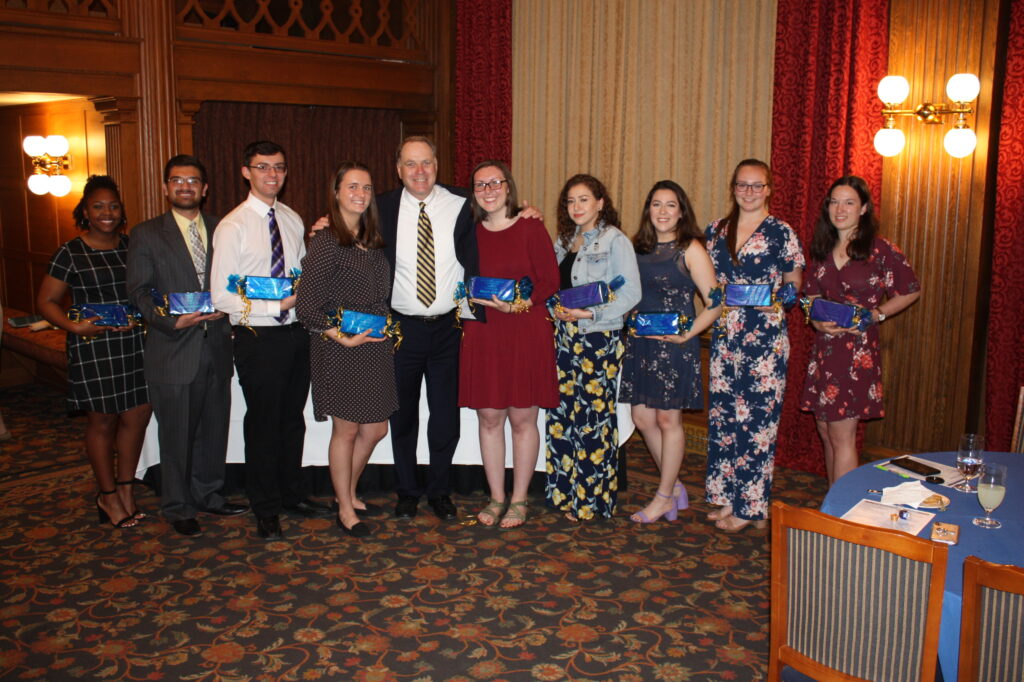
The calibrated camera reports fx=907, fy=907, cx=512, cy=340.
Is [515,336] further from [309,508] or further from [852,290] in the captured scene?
[852,290]

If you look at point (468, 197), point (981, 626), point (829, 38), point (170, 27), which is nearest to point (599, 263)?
point (468, 197)

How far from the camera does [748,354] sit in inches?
168

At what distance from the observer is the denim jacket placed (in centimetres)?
416

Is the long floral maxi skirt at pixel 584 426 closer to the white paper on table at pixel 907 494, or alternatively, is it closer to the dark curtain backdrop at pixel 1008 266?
the white paper on table at pixel 907 494

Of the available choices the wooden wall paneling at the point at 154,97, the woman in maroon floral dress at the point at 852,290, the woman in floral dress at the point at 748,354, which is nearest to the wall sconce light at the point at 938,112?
the woman in maroon floral dress at the point at 852,290

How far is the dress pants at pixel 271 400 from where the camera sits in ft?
13.6

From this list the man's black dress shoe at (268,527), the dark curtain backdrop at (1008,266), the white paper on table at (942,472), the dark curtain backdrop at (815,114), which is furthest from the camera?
the dark curtain backdrop at (815,114)

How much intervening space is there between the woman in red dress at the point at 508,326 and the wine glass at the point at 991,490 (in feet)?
6.78

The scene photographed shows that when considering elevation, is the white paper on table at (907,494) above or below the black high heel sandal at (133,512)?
above

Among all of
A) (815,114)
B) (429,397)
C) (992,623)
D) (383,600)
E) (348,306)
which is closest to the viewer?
(992,623)

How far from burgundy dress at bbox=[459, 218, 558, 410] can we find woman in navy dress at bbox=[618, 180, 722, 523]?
43 cm

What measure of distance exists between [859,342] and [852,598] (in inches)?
90.9

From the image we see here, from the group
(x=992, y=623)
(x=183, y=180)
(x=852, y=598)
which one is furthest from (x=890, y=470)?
(x=183, y=180)

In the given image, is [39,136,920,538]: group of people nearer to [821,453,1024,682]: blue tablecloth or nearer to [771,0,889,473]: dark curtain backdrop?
[771,0,889,473]: dark curtain backdrop
